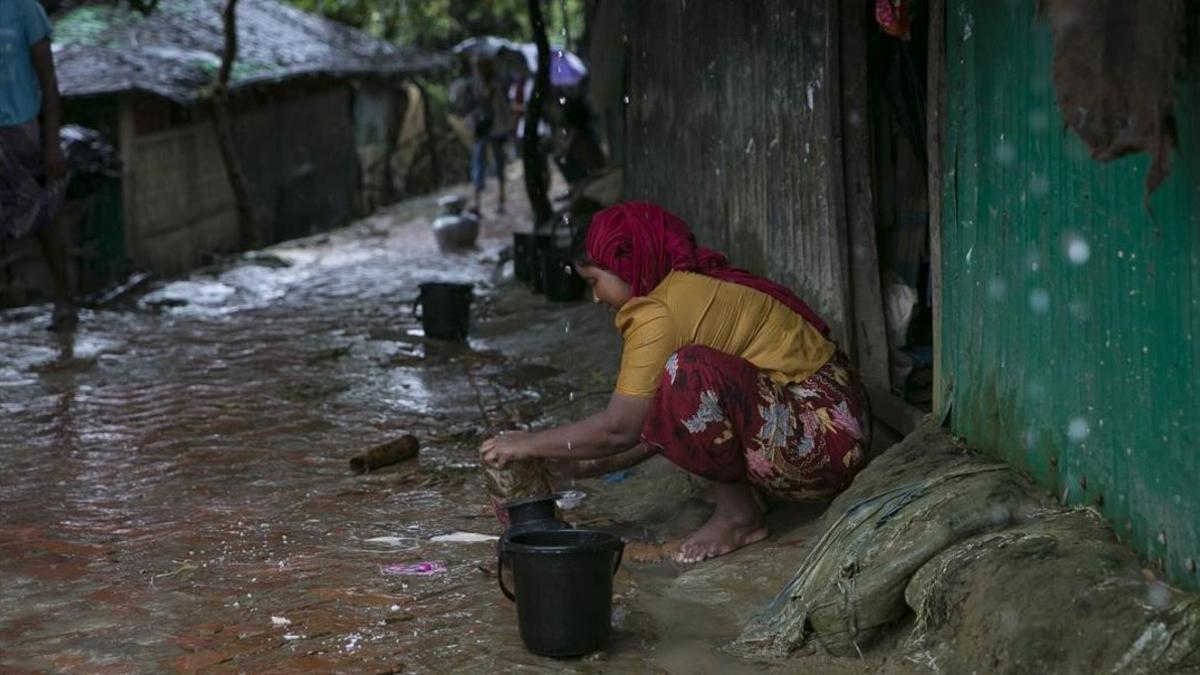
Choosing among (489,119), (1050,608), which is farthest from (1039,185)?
(489,119)

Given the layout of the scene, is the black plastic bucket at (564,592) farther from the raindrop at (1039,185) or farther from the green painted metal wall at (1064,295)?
the raindrop at (1039,185)

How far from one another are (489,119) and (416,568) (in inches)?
604

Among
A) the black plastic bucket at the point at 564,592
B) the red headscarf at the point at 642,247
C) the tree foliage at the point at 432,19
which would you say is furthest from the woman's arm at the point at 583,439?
the tree foliage at the point at 432,19

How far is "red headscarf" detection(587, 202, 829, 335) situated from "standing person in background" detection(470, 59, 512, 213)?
48.5 ft

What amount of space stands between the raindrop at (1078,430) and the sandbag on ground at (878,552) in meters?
0.22

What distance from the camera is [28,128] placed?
946 cm

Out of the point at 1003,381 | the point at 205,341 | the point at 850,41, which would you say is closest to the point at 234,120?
the point at 205,341

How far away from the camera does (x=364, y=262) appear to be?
50.6ft

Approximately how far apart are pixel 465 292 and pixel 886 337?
4257 millimetres

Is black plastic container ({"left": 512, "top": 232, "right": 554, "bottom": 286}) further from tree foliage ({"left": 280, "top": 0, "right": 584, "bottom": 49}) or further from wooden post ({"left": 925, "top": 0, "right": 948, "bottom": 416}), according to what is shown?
tree foliage ({"left": 280, "top": 0, "right": 584, "bottom": 49})

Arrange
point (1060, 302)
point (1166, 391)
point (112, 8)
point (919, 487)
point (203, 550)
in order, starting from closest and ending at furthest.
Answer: point (1166, 391), point (1060, 302), point (919, 487), point (203, 550), point (112, 8)

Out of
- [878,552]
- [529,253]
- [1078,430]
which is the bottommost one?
[529,253]

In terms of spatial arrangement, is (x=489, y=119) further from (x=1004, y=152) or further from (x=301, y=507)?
(x=1004, y=152)

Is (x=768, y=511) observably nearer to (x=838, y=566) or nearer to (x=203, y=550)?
(x=838, y=566)
